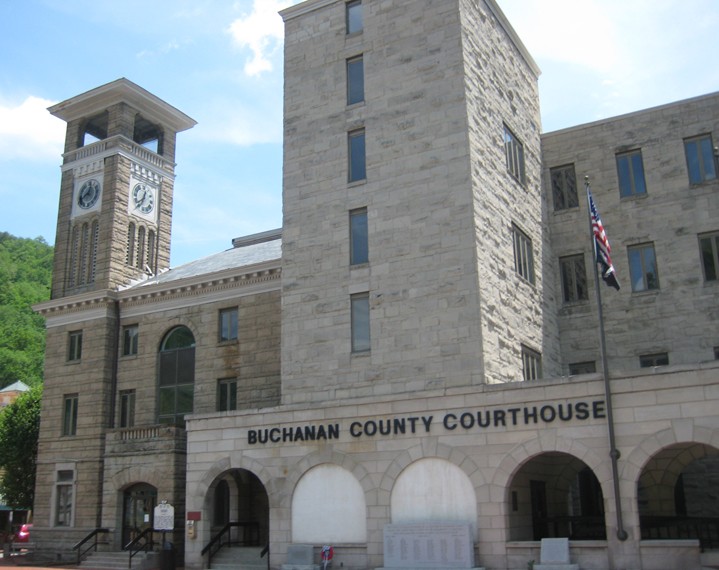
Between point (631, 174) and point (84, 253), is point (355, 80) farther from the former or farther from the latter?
point (84, 253)

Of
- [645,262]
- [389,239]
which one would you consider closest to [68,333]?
[389,239]

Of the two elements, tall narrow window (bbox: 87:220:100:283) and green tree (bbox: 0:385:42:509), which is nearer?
tall narrow window (bbox: 87:220:100:283)

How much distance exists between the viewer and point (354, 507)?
2488cm

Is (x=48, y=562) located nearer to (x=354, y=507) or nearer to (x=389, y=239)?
(x=354, y=507)

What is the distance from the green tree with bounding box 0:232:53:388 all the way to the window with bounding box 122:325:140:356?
2253 inches

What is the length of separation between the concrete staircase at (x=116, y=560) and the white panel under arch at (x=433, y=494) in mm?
11499

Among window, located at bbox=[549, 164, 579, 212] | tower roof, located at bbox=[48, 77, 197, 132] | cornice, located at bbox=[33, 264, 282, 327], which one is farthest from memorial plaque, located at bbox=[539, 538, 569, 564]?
tower roof, located at bbox=[48, 77, 197, 132]

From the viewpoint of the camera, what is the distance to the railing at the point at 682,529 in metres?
22.3

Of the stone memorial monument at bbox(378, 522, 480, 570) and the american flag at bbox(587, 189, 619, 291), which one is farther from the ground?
the american flag at bbox(587, 189, 619, 291)

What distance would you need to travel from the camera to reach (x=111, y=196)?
40.5 m

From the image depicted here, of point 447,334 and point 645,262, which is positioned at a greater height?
point 645,262

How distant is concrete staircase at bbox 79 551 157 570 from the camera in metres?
30.4

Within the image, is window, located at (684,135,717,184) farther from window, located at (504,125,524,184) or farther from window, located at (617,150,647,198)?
window, located at (504,125,524,184)

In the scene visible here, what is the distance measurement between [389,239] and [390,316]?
8.60ft
